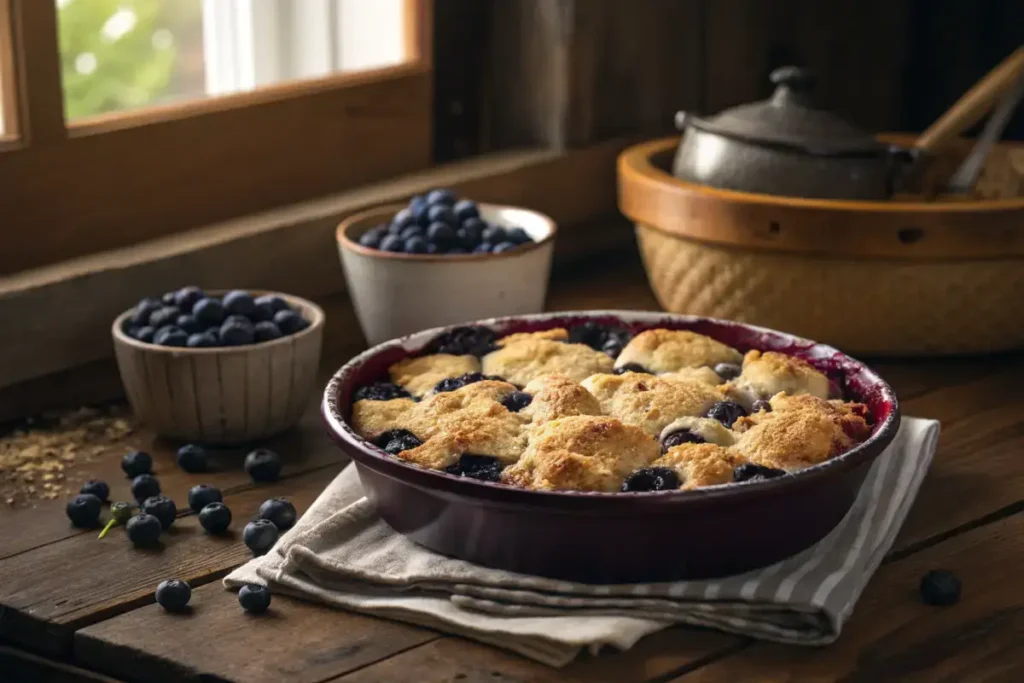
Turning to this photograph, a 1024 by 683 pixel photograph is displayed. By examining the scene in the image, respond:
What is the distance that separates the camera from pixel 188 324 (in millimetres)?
1437

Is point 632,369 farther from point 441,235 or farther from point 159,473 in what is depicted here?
point 159,473

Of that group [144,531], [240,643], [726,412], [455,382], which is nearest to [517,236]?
[455,382]

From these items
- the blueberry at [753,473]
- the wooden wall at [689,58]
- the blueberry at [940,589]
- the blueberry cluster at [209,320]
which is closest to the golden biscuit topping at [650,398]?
the blueberry at [753,473]

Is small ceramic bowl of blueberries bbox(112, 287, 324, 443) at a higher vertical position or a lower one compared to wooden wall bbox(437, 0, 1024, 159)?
lower

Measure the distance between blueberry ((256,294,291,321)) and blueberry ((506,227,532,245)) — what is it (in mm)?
280

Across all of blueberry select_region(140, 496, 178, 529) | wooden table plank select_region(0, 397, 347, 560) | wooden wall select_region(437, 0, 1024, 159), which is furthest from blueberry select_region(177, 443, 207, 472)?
wooden wall select_region(437, 0, 1024, 159)

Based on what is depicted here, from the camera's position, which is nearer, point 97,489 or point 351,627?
point 351,627

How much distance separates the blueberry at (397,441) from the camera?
119 centimetres

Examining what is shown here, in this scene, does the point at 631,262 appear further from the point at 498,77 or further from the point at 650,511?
the point at 650,511

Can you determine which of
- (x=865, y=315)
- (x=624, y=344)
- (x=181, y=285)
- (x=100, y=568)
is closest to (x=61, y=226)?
(x=181, y=285)

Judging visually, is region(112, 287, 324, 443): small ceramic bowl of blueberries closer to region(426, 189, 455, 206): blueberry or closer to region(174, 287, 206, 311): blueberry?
region(174, 287, 206, 311): blueberry

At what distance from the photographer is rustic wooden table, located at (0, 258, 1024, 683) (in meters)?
1.05

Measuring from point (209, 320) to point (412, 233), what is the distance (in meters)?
0.29

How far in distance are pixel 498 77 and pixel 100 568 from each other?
111 cm
